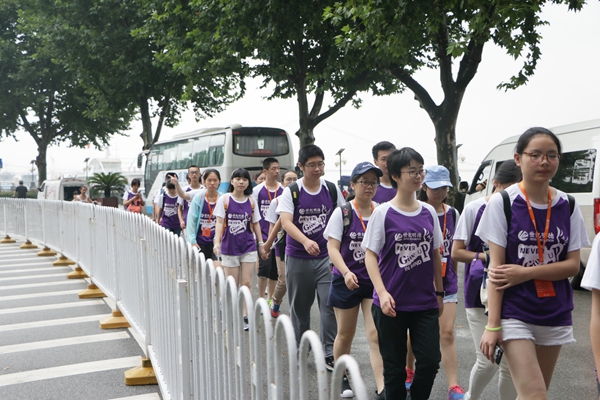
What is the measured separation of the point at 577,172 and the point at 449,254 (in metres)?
5.75

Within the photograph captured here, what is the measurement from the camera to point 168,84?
28703mm

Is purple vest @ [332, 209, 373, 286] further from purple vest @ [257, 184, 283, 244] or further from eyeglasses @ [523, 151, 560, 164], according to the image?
purple vest @ [257, 184, 283, 244]

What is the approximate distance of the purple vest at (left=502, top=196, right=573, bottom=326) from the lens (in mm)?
3043

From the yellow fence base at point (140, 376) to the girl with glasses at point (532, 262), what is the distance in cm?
309

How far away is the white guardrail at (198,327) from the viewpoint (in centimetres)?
200

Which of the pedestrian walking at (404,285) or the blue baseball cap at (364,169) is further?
the blue baseball cap at (364,169)

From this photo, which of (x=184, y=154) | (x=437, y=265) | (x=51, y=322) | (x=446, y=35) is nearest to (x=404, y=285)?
(x=437, y=265)

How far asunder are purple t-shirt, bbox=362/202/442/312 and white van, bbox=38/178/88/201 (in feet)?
88.4

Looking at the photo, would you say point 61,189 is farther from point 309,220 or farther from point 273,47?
point 309,220

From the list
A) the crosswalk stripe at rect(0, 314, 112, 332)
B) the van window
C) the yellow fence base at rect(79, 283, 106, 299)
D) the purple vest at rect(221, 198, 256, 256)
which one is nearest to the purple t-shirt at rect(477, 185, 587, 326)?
the purple vest at rect(221, 198, 256, 256)

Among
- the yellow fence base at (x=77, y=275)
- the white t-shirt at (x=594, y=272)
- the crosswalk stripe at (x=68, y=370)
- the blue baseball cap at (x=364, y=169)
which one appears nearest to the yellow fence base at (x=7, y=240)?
the yellow fence base at (x=77, y=275)

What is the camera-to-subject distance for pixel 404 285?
378cm

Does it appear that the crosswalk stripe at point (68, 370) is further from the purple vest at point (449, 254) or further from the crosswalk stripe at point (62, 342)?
the purple vest at point (449, 254)

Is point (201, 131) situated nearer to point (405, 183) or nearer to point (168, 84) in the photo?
point (168, 84)
